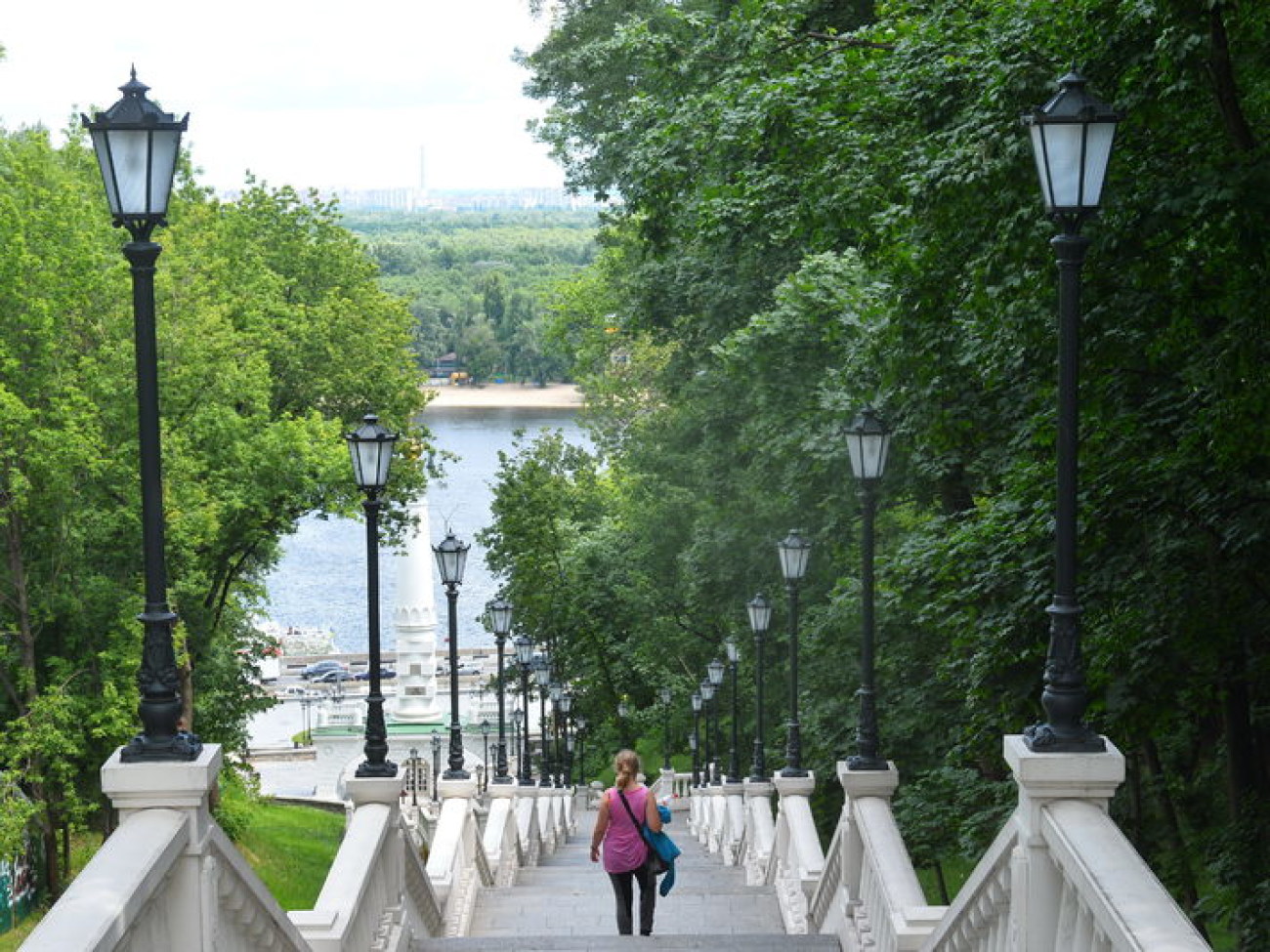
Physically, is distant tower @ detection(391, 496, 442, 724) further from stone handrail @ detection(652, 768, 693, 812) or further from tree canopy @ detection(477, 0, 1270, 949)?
tree canopy @ detection(477, 0, 1270, 949)

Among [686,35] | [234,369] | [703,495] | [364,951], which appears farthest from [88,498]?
Answer: [364,951]

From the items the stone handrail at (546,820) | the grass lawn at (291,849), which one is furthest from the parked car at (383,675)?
the stone handrail at (546,820)

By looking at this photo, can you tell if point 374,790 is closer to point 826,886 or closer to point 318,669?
point 826,886

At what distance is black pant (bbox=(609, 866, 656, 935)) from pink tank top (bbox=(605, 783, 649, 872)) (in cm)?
15

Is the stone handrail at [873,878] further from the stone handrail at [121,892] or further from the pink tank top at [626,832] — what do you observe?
the stone handrail at [121,892]

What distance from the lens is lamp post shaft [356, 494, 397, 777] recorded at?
11.5 m

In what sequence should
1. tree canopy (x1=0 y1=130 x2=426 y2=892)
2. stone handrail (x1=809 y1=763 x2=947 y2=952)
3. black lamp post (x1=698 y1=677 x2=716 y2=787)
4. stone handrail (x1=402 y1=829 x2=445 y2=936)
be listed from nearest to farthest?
stone handrail (x1=809 y1=763 x2=947 y2=952), stone handrail (x1=402 y1=829 x2=445 y2=936), tree canopy (x1=0 y1=130 x2=426 y2=892), black lamp post (x1=698 y1=677 x2=716 y2=787)

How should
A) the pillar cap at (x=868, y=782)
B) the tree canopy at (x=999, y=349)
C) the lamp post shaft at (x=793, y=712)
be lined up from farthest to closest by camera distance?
1. the lamp post shaft at (x=793, y=712)
2. the pillar cap at (x=868, y=782)
3. the tree canopy at (x=999, y=349)

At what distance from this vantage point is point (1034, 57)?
444 inches

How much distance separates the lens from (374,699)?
1284cm

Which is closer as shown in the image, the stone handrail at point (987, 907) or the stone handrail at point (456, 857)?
the stone handrail at point (987, 907)

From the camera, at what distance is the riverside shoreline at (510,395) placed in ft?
478

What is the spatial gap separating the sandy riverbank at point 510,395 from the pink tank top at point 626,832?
132m

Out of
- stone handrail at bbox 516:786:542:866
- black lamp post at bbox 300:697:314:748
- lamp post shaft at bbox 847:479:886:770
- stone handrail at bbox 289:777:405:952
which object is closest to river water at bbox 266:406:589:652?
black lamp post at bbox 300:697:314:748
